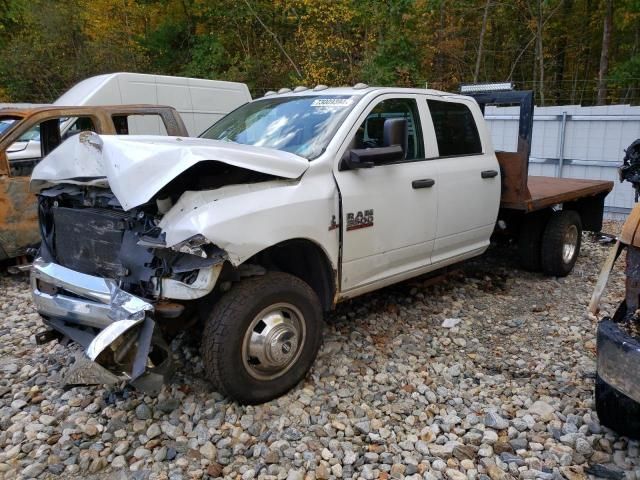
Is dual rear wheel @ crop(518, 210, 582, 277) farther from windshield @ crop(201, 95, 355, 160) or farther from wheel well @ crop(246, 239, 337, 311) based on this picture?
wheel well @ crop(246, 239, 337, 311)

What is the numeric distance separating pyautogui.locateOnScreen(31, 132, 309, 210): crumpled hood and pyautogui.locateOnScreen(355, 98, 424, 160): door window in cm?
75

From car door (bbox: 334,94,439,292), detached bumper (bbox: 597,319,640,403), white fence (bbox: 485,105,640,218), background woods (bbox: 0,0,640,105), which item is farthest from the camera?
background woods (bbox: 0,0,640,105)

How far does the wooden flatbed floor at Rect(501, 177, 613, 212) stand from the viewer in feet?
17.2

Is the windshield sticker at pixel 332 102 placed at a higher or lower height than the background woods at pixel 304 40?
lower

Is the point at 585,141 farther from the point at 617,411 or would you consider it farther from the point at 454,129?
the point at 617,411

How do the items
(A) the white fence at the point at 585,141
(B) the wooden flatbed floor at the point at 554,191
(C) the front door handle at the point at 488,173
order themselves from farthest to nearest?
(A) the white fence at the point at 585,141 < (B) the wooden flatbed floor at the point at 554,191 < (C) the front door handle at the point at 488,173

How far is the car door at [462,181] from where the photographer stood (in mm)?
4570

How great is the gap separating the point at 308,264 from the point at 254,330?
72 centimetres

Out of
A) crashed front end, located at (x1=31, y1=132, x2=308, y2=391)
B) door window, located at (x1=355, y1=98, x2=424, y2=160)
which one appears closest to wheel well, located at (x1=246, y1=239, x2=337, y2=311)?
crashed front end, located at (x1=31, y1=132, x2=308, y2=391)

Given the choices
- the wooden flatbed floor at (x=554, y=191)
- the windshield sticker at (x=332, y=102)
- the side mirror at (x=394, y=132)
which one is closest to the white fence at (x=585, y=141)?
the wooden flatbed floor at (x=554, y=191)

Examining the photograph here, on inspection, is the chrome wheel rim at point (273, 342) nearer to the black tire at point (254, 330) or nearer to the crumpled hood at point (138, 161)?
the black tire at point (254, 330)

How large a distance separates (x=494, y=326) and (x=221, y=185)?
2769mm

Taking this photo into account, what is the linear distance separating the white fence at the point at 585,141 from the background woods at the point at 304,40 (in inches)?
230

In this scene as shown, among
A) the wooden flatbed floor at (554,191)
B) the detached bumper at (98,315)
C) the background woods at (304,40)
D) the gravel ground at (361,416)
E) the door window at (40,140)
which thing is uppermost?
the background woods at (304,40)
